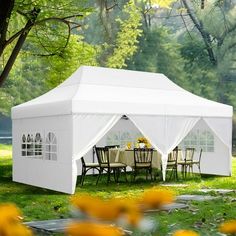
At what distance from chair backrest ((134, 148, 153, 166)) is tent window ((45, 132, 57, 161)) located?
209 cm

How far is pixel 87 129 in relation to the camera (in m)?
11.3

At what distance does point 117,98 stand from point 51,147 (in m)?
1.93

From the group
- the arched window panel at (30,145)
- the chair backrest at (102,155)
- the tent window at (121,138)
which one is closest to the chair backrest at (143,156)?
the chair backrest at (102,155)

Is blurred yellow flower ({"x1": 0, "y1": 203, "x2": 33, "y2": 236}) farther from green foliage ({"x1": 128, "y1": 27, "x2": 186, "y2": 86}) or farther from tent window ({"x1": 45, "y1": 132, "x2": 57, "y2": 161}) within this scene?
green foliage ({"x1": 128, "y1": 27, "x2": 186, "y2": 86})

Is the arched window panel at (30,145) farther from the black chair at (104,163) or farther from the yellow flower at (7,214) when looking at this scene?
the yellow flower at (7,214)

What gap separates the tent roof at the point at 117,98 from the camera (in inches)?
453

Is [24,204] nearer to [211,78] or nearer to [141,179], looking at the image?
[141,179]

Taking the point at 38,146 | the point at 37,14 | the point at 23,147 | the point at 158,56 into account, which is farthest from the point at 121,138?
the point at 158,56

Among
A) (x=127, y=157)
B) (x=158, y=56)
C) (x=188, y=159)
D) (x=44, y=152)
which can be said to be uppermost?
(x=158, y=56)

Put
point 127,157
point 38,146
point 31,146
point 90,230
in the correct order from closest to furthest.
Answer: point 90,230
point 38,146
point 31,146
point 127,157

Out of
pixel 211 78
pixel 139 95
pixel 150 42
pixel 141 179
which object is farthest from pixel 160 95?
pixel 150 42

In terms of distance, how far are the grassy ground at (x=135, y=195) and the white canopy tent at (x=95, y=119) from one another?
56 cm

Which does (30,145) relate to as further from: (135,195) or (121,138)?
(121,138)

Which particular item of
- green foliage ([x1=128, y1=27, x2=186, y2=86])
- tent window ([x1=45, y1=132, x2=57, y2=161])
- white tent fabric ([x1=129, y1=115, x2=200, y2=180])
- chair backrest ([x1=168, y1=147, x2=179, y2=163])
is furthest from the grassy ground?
green foliage ([x1=128, y1=27, x2=186, y2=86])
